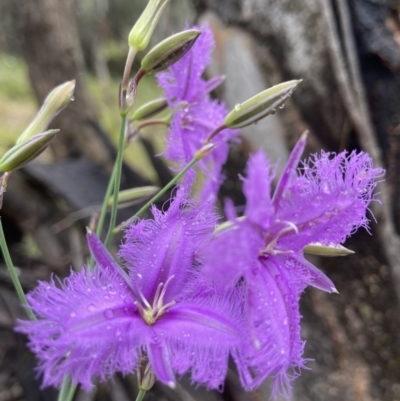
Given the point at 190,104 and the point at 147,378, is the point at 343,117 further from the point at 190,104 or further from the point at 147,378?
the point at 147,378

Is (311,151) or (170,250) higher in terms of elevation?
(170,250)

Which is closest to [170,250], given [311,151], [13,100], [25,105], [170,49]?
[170,49]

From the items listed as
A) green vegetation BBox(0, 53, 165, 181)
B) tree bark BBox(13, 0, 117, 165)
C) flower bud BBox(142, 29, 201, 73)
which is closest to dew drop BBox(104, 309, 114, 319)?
flower bud BBox(142, 29, 201, 73)

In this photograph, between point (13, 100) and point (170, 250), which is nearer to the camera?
point (170, 250)

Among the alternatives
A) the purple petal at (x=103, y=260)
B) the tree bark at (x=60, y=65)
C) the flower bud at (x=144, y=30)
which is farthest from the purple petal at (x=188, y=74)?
the tree bark at (x=60, y=65)

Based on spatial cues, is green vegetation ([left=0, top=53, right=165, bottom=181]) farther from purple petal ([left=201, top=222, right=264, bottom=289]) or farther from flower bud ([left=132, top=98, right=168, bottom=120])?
purple petal ([left=201, top=222, right=264, bottom=289])

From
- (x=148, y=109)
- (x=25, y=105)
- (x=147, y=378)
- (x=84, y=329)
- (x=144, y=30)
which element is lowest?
(x=25, y=105)
